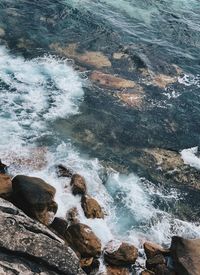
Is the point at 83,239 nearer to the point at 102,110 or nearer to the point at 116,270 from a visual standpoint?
the point at 116,270

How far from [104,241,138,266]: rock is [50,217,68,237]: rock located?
4.42 ft

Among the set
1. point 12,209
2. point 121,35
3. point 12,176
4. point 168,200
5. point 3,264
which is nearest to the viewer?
point 3,264

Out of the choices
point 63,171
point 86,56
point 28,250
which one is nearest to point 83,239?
point 28,250

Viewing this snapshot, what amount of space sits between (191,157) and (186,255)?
547cm

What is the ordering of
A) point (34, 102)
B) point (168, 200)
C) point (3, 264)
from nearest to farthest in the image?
point (3, 264)
point (168, 200)
point (34, 102)

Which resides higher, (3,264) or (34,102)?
(3,264)

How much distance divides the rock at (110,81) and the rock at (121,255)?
9649mm

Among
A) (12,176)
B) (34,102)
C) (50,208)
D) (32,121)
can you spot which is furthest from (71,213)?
(34,102)

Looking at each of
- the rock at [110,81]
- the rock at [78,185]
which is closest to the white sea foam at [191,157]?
the rock at [78,185]

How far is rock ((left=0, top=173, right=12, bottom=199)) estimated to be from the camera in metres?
11.7

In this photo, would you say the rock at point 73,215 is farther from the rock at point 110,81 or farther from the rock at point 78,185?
the rock at point 110,81

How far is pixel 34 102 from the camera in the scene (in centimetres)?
1739

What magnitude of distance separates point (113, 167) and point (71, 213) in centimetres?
308

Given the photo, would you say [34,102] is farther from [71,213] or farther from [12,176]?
[71,213]
